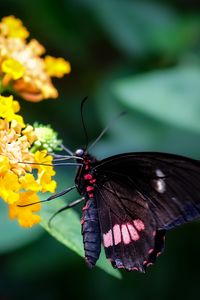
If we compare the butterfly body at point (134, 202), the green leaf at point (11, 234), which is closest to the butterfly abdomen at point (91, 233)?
the butterfly body at point (134, 202)

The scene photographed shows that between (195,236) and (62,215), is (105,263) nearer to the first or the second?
(62,215)

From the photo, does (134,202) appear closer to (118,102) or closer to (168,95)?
(168,95)

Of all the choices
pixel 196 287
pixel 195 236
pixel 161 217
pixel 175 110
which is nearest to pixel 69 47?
pixel 175 110

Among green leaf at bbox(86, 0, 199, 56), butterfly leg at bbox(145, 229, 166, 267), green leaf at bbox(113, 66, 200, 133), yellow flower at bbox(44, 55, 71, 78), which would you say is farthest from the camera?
green leaf at bbox(86, 0, 199, 56)

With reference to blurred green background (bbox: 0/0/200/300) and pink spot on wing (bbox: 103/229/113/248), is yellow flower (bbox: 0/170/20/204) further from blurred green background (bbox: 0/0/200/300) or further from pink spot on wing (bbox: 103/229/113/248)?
blurred green background (bbox: 0/0/200/300)

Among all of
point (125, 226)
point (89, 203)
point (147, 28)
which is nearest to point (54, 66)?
point (89, 203)

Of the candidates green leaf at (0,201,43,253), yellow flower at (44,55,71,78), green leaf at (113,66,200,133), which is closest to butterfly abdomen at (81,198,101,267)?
green leaf at (0,201,43,253)

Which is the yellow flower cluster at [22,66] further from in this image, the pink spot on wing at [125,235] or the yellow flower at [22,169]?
the pink spot on wing at [125,235]
